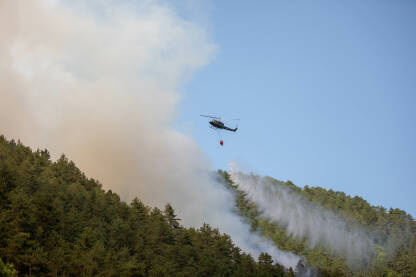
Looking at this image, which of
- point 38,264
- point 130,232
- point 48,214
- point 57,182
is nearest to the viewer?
point 38,264

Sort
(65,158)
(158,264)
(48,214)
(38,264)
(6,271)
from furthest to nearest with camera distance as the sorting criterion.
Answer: (65,158)
(158,264)
(48,214)
(38,264)
(6,271)

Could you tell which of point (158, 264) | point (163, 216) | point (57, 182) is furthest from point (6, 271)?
point (57, 182)

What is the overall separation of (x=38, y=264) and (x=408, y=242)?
147 metres

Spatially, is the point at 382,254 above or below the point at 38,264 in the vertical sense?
above

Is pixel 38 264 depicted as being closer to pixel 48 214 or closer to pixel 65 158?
pixel 48 214

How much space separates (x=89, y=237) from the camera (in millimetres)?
102812

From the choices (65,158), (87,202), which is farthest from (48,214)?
(65,158)

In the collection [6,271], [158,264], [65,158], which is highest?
[65,158]

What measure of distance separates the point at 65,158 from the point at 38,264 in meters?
100

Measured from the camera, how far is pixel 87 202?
134 metres

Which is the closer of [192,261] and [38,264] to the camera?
[38,264]

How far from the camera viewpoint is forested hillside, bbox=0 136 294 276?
86.3m

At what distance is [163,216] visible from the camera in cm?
13762

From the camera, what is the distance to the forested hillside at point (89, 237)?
86312mm
